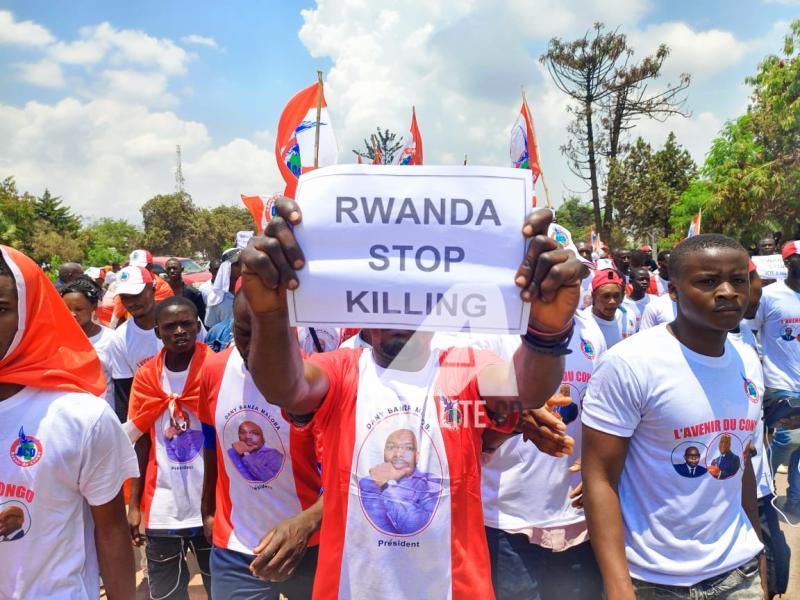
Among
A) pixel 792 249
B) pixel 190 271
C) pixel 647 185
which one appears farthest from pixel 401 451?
pixel 647 185

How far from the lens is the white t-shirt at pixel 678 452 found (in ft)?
7.26

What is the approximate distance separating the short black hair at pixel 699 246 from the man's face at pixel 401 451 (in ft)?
4.07

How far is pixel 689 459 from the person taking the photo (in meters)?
2.22

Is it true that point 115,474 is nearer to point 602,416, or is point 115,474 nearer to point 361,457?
point 361,457

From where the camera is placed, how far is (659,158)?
2567 centimetres

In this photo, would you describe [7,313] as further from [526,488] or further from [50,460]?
[526,488]

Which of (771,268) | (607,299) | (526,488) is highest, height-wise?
(771,268)

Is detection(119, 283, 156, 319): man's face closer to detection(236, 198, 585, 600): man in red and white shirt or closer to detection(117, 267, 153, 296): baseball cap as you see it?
detection(117, 267, 153, 296): baseball cap

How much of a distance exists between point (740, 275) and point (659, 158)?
25823mm

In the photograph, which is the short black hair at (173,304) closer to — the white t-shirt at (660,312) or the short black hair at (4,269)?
the short black hair at (4,269)

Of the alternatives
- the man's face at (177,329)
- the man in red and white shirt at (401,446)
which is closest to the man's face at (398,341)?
the man in red and white shirt at (401,446)

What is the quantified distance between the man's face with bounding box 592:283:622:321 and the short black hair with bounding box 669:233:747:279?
92.3 inches

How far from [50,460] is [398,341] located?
40.8 inches

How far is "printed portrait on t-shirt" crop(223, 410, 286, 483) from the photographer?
2.54m
